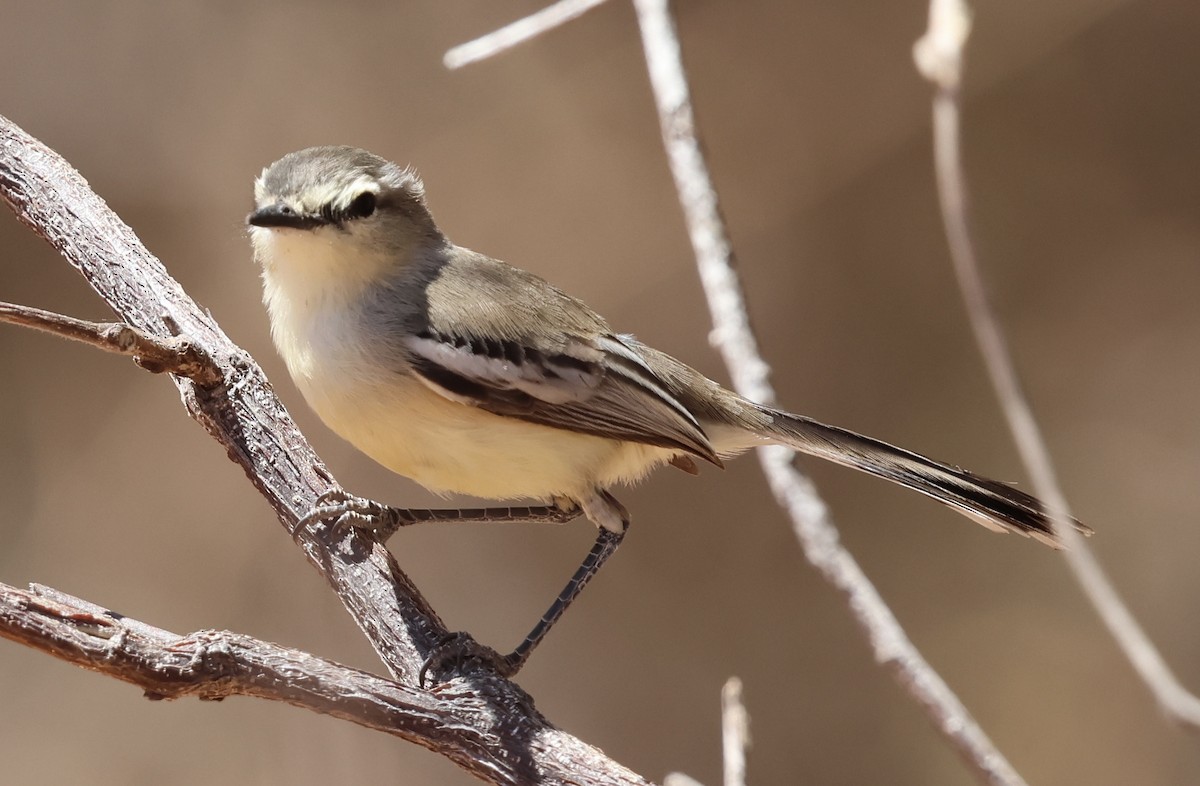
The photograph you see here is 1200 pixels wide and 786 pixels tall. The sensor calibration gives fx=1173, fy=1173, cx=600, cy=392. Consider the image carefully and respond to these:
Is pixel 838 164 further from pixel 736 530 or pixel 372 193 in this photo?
pixel 372 193

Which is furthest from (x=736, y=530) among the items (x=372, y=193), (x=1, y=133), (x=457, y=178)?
(x=1, y=133)

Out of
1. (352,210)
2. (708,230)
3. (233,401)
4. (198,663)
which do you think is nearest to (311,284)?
(352,210)

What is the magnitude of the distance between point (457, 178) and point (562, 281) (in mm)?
715

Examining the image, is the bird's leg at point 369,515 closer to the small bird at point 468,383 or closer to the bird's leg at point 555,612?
the small bird at point 468,383

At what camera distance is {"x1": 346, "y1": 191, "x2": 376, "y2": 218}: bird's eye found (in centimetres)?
303

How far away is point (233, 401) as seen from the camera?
2842 mm

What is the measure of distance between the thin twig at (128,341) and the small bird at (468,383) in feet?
1.06

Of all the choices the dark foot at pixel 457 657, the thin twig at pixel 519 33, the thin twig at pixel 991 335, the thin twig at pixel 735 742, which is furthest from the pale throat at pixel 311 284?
the thin twig at pixel 991 335

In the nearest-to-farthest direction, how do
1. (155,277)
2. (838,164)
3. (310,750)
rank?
(155,277), (310,750), (838,164)

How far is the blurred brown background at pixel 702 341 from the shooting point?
5504mm

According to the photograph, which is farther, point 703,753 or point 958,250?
point 703,753

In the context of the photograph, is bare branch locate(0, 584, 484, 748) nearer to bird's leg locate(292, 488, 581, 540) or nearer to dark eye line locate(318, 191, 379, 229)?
bird's leg locate(292, 488, 581, 540)

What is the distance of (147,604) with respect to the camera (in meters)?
Result: 5.52

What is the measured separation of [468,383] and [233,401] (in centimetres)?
57
